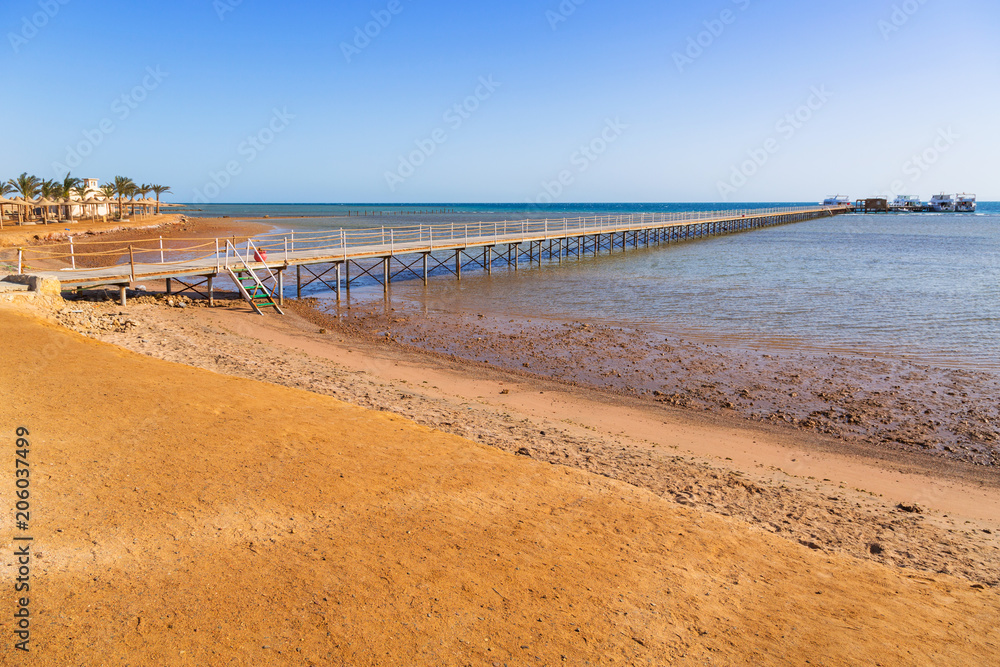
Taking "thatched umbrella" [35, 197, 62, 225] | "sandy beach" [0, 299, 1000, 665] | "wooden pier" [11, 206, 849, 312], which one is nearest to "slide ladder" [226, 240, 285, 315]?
"wooden pier" [11, 206, 849, 312]

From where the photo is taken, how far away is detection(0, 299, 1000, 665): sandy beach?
413 centimetres

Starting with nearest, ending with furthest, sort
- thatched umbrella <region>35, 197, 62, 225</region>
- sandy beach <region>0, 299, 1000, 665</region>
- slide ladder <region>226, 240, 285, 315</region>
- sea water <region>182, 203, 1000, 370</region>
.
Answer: sandy beach <region>0, 299, 1000, 665</region> < sea water <region>182, 203, 1000, 370</region> < slide ladder <region>226, 240, 285, 315</region> < thatched umbrella <region>35, 197, 62, 225</region>

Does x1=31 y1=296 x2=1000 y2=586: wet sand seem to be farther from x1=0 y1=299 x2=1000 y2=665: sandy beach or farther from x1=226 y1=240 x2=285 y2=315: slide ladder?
x1=226 y1=240 x2=285 y2=315: slide ladder

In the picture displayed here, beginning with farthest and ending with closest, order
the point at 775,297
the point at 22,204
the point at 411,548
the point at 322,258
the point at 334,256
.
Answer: the point at 22,204 → the point at 775,297 → the point at 334,256 → the point at 322,258 → the point at 411,548

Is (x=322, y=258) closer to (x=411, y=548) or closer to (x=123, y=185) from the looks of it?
(x=411, y=548)

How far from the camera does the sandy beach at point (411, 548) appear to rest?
413cm

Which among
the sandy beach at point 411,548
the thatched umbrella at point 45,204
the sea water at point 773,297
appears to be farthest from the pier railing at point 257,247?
the thatched umbrella at point 45,204

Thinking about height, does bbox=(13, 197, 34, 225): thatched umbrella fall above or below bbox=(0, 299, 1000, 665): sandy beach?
above

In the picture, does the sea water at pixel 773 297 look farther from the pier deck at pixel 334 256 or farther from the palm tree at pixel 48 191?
the palm tree at pixel 48 191

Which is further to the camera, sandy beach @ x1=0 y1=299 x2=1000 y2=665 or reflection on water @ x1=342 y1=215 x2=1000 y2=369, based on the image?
reflection on water @ x1=342 y1=215 x2=1000 y2=369

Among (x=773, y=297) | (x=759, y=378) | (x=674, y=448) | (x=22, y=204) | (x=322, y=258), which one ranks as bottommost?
(x=674, y=448)

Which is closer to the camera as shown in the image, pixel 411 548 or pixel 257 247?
pixel 411 548

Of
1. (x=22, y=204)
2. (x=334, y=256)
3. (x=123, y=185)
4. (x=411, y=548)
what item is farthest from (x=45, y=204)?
(x=411, y=548)

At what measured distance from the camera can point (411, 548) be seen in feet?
17.1
